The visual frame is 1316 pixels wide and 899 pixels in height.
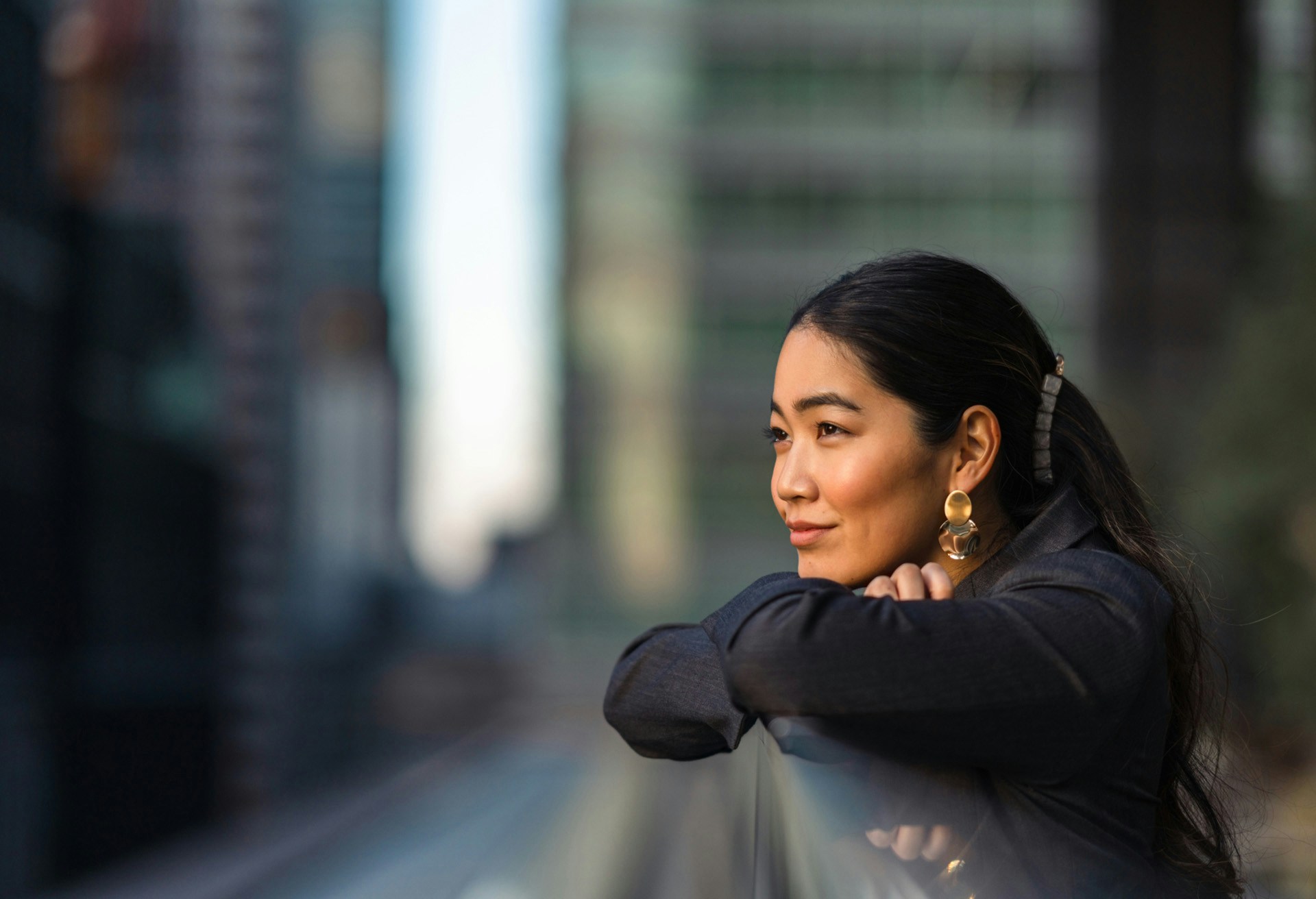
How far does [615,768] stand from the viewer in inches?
360

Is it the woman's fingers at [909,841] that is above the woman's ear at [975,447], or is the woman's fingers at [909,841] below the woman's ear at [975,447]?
below

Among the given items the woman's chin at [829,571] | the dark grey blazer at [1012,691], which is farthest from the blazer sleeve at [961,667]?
the woman's chin at [829,571]

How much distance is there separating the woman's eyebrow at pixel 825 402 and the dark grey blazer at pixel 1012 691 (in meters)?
0.22

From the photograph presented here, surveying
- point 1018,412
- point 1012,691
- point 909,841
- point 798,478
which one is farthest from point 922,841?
point 1018,412

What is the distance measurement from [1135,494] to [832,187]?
954 inches

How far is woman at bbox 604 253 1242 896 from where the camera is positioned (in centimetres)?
127

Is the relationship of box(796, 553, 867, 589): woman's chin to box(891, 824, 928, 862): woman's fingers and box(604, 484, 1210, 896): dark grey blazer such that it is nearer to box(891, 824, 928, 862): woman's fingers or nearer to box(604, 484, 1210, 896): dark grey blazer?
box(604, 484, 1210, 896): dark grey blazer

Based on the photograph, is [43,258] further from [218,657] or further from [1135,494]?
[1135,494]

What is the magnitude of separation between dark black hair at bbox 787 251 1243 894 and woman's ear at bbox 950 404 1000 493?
0.02m

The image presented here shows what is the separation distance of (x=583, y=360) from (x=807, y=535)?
23.3 m

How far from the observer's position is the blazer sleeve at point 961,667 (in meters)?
1.25

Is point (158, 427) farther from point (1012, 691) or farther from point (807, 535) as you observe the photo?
point (1012, 691)

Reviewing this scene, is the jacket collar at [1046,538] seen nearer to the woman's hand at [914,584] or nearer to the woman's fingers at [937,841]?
the woman's hand at [914,584]

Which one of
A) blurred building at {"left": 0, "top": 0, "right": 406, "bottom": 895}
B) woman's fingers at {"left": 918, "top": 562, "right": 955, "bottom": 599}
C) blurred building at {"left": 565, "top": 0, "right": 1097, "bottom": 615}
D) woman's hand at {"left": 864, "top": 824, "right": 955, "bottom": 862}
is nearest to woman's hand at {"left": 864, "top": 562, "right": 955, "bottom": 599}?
woman's fingers at {"left": 918, "top": 562, "right": 955, "bottom": 599}
